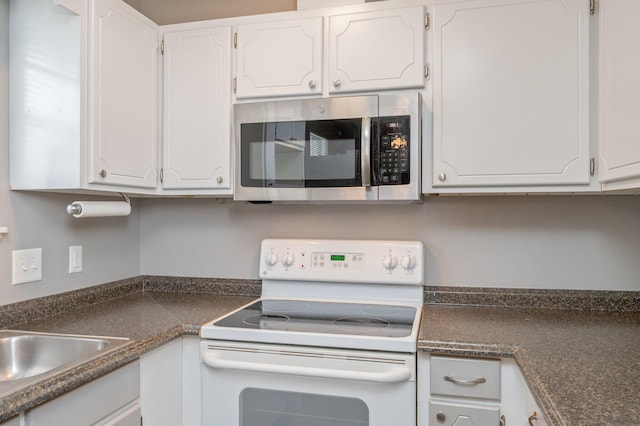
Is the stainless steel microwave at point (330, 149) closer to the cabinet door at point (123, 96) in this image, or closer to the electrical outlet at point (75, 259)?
the cabinet door at point (123, 96)

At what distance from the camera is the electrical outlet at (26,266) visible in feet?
5.08

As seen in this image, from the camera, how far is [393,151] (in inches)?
64.1

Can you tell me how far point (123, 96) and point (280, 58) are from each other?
621 millimetres

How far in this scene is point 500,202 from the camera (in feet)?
6.14

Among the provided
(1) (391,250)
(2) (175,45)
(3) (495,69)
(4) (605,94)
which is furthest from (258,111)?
(4) (605,94)

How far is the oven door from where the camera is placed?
1.37 m

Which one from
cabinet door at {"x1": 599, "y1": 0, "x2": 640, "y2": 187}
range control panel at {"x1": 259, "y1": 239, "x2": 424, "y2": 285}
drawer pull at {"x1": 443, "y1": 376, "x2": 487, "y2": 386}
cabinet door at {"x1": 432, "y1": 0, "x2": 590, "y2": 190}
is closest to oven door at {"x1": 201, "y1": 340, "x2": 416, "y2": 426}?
drawer pull at {"x1": 443, "y1": 376, "x2": 487, "y2": 386}

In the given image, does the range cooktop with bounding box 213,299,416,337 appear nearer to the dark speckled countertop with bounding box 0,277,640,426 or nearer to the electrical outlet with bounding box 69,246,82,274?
the dark speckled countertop with bounding box 0,277,640,426

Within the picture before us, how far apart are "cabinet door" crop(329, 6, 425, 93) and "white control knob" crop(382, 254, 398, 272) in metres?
0.68

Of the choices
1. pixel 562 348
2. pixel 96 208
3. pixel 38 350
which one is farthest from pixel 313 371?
pixel 96 208

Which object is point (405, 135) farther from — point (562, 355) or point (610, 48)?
point (562, 355)

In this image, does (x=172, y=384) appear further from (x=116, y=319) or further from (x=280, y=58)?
(x=280, y=58)

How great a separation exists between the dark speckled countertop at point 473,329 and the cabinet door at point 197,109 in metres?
0.56

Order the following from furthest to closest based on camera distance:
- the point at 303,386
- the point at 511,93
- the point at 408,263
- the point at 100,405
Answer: the point at 408,263 < the point at 511,93 < the point at 303,386 < the point at 100,405
